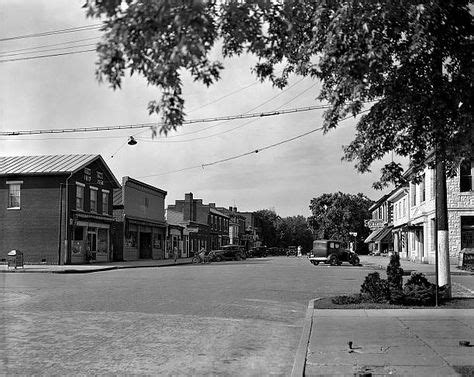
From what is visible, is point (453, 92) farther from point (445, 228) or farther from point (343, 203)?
point (343, 203)

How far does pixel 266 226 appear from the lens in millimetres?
128750

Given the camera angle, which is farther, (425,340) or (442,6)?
(425,340)

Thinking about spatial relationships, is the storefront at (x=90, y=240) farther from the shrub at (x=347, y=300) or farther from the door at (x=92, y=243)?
the shrub at (x=347, y=300)

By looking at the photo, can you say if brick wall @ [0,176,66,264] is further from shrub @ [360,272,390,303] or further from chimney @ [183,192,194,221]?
chimney @ [183,192,194,221]

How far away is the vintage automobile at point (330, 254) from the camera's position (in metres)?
42.7

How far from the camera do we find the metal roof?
39.6 m

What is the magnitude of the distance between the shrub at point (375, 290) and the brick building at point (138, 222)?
1377 inches

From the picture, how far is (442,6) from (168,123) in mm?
3754

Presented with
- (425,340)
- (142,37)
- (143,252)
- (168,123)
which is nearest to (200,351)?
(425,340)

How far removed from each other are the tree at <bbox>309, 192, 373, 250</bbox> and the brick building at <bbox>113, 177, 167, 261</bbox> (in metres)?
35.7

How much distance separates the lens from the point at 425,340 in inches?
366

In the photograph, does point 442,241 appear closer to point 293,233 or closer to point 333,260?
point 333,260

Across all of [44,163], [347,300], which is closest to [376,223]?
[44,163]

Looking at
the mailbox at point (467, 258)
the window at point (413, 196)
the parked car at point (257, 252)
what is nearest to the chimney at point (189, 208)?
the parked car at point (257, 252)
